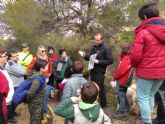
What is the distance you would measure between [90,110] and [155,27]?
1.63 meters

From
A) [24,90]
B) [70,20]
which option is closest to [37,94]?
[24,90]

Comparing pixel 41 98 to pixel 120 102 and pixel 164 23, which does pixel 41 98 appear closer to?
pixel 120 102

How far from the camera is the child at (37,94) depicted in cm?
530

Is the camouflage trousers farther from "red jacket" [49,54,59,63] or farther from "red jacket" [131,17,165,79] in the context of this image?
"red jacket" [49,54,59,63]

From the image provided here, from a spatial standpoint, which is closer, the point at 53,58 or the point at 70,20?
the point at 53,58

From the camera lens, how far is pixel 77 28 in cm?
1139

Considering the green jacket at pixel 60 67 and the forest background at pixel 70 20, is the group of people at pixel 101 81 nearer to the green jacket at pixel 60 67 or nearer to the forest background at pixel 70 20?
the green jacket at pixel 60 67

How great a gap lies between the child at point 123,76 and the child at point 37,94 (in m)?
1.48

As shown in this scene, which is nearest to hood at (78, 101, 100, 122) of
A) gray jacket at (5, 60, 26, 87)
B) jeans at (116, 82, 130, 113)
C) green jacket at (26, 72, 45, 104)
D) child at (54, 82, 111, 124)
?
child at (54, 82, 111, 124)

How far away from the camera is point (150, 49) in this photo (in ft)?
15.2

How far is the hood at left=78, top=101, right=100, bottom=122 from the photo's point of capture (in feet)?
12.0

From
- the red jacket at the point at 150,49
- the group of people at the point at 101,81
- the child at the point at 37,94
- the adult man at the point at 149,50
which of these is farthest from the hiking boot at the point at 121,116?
the red jacket at the point at 150,49

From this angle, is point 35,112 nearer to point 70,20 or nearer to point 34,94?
point 34,94

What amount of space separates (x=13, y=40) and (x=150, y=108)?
26.0 ft
